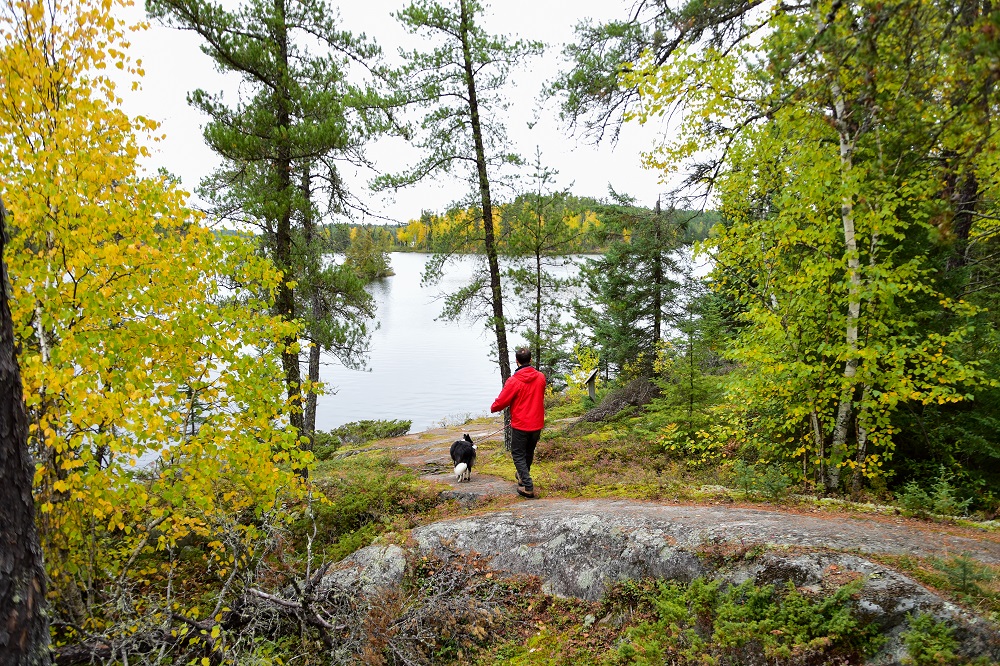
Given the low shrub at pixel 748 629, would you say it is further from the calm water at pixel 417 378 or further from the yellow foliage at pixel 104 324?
the calm water at pixel 417 378

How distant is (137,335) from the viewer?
452 cm

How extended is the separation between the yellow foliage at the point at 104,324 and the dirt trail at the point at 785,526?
373 cm

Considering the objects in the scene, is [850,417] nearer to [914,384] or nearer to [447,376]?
[914,384]

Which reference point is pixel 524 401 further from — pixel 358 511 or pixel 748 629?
pixel 748 629

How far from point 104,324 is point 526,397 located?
5007 mm

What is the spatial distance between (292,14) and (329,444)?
14.6m

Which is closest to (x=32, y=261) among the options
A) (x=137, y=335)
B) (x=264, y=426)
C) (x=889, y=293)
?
(x=137, y=335)

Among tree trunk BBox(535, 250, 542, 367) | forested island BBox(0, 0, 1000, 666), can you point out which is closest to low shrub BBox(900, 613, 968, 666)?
forested island BBox(0, 0, 1000, 666)

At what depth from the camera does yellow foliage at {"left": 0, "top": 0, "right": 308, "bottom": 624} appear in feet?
13.2

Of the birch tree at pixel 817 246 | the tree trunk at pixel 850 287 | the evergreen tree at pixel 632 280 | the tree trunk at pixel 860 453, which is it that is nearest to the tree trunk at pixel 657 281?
the evergreen tree at pixel 632 280

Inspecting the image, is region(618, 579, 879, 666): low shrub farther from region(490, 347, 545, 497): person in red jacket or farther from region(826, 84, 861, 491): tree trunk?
region(826, 84, 861, 491): tree trunk

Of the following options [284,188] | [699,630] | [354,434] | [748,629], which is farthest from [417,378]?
[748,629]

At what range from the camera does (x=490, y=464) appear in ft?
37.4

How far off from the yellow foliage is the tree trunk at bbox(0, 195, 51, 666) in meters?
1.36
